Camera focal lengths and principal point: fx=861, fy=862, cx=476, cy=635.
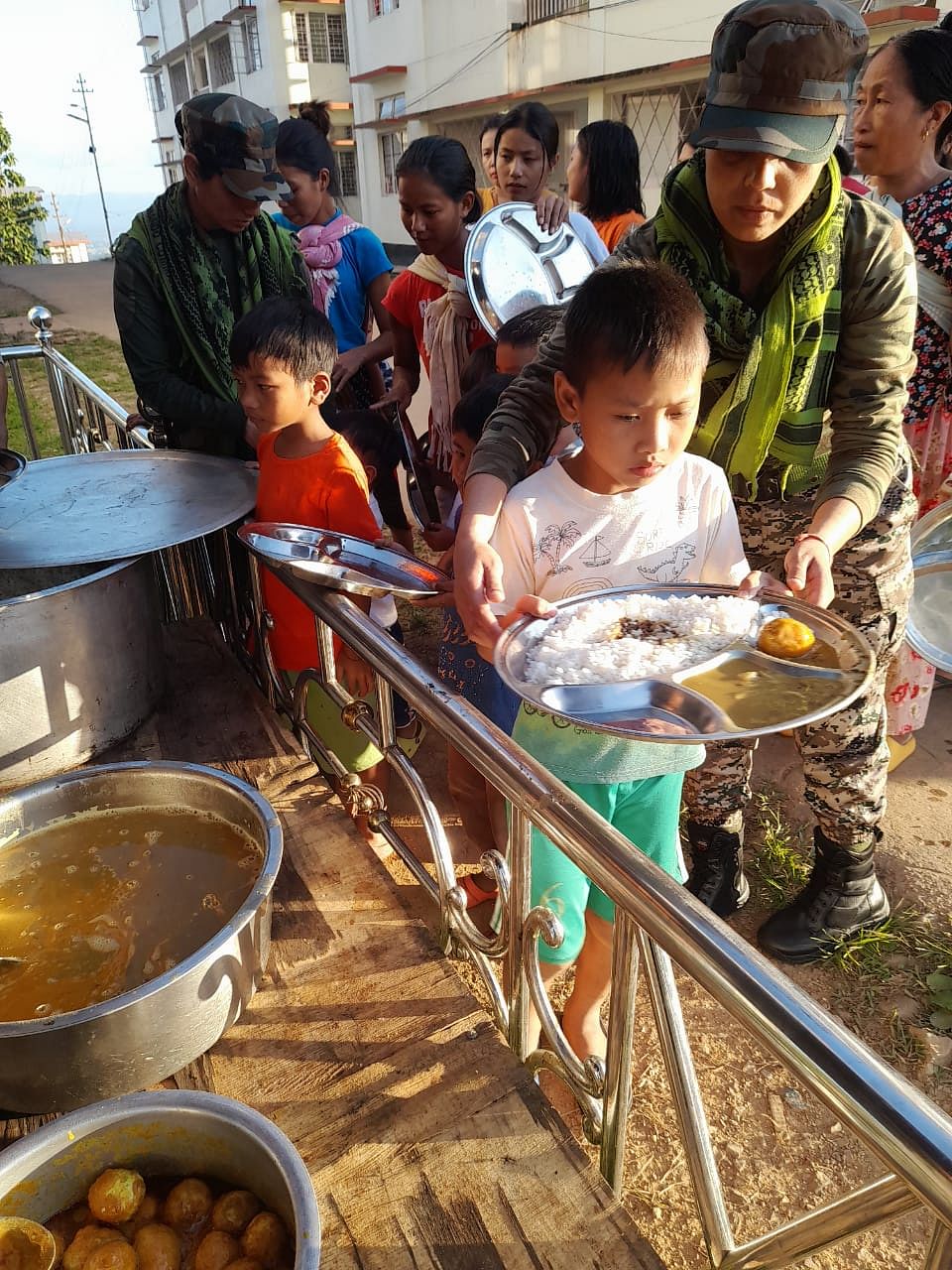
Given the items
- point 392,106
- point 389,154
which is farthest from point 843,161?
point 389,154

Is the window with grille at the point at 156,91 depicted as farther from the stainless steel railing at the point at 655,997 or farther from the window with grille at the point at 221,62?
the stainless steel railing at the point at 655,997

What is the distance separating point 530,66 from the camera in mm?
17281

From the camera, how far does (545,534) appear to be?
1689 millimetres

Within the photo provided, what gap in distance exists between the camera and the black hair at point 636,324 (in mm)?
1519

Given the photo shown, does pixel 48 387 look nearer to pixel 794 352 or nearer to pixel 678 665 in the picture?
pixel 794 352

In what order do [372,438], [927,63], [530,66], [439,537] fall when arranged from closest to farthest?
[927,63] < [439,537] < [372,438] < [530,66]

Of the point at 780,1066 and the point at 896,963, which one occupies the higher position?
the point at 780,1066

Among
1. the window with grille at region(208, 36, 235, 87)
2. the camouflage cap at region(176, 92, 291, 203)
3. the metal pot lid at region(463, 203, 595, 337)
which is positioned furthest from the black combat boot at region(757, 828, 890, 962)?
the window with grille at region(208, 36, 235, 87)

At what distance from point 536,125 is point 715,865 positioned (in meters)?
3.04

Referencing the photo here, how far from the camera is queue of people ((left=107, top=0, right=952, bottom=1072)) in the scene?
156 cm

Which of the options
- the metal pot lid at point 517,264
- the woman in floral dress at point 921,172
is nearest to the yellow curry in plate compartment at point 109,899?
the metal pot lid at point 517,264

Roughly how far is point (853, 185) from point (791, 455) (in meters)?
2.13

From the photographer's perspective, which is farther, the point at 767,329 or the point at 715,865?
the point at 715,865

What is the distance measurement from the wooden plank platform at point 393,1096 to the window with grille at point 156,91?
49.9 metres
